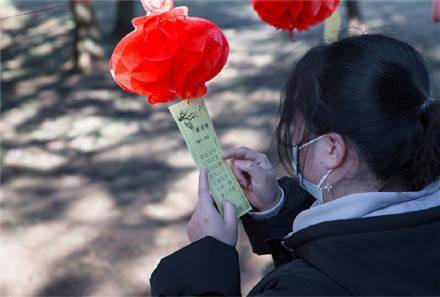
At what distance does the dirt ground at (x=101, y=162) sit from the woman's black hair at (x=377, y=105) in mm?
225

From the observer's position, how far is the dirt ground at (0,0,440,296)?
Answer: 2.90m

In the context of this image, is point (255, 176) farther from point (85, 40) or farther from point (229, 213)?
point (85, 40)

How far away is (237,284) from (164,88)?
1.44ft

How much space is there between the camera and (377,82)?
1.09 metres

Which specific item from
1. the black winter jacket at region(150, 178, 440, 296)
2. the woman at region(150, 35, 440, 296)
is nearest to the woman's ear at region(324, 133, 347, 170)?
the woman at region(150, 35, 440, 296)

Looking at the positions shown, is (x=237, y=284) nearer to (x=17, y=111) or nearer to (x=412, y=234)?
(x=412, y=234)

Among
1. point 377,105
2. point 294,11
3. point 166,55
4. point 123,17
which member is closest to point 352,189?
point 377,105

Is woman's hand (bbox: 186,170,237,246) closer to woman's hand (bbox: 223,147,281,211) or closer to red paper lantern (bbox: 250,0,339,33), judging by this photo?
woman's hand (bbox: 223,147,281,211)

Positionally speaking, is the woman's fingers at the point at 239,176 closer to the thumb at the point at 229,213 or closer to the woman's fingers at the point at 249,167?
the woman's fingers at the point at 249,167

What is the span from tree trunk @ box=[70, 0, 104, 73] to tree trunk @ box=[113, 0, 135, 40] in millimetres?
863

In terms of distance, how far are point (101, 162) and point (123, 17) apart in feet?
9.55

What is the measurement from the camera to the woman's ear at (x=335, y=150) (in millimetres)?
1128

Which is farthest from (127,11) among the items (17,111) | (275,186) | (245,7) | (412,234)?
(412,234)

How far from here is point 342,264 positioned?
1.01 m
